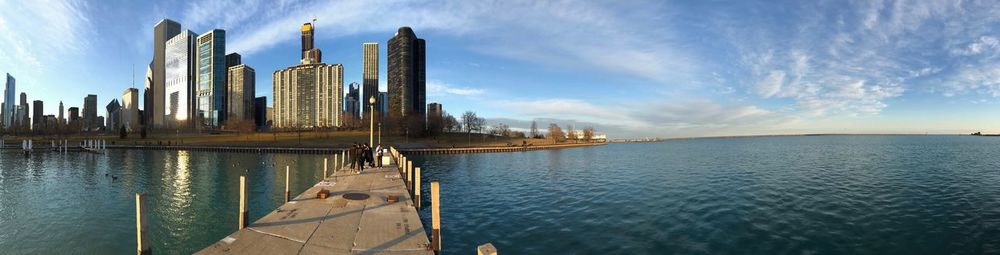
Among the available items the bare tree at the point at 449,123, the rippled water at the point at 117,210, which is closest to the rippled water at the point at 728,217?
the rippled water at the point at 117,210

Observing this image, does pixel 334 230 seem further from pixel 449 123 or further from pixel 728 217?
pixel 449 123

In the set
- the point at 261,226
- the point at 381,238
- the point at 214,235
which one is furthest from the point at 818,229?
the point at 214,235

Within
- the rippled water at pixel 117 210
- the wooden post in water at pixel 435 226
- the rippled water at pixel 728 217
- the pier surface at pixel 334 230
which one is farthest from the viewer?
the rippled water at pixel 117 210

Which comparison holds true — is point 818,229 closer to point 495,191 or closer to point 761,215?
point 761,215

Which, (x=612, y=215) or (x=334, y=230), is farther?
(x=612, y=215)

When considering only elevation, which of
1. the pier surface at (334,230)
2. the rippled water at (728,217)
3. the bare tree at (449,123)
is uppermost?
the bare tree at (449,123)

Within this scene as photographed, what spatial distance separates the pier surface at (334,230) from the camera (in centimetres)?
1041

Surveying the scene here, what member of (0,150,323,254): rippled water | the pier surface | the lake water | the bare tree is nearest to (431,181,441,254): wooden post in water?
the pier surface

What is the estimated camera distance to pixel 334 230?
12.2m

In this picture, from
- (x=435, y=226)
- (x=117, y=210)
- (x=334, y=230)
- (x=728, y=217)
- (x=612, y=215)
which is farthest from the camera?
(x=117, y=210)

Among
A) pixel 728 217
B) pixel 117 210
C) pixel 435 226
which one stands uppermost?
pixel 435 226

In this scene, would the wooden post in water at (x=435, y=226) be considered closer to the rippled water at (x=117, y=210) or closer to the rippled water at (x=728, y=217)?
the rippled water at (x=728, y=217)

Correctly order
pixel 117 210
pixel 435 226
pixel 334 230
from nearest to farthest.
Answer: pixel 435 226 → pixel 334 230 → pixel 117 210

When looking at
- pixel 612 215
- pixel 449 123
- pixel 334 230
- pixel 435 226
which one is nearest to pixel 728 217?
pixel 612 215
